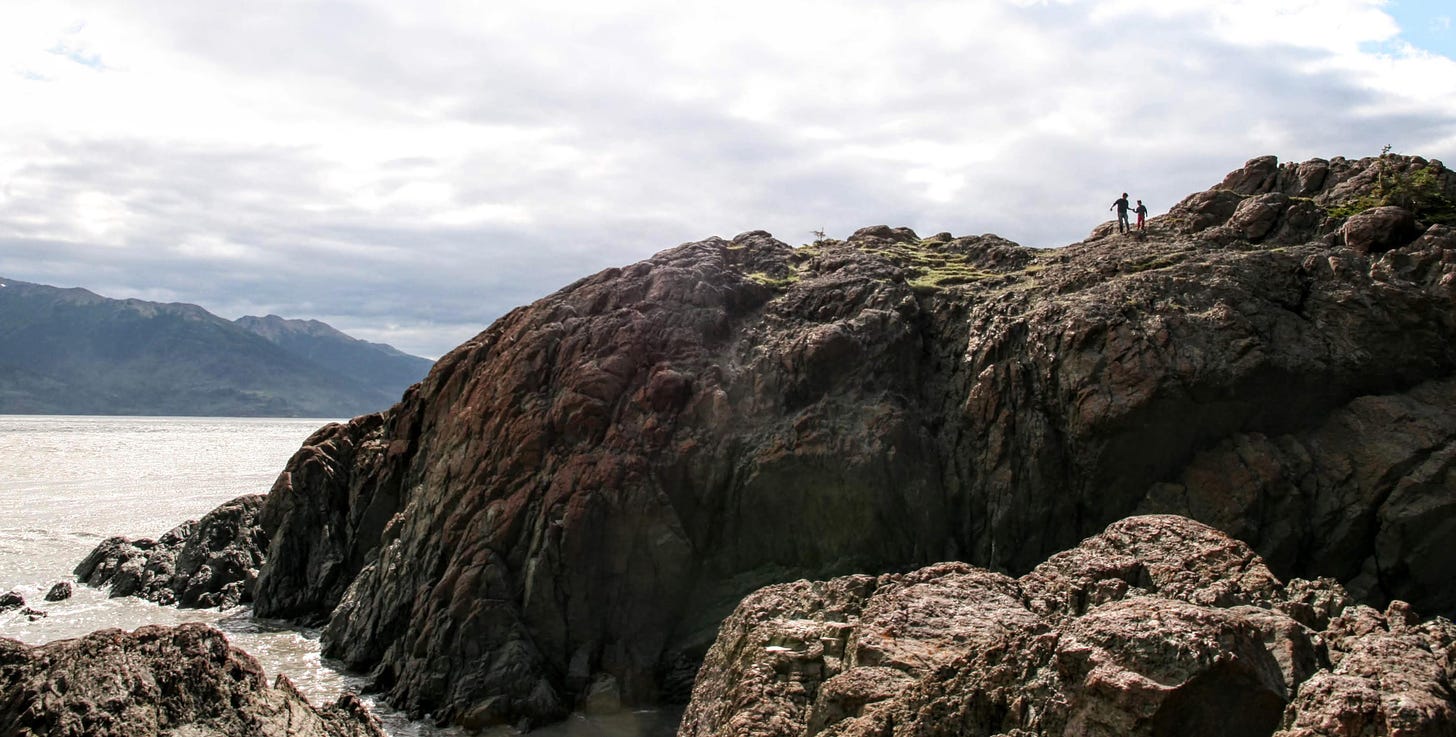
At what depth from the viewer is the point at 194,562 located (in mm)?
40281

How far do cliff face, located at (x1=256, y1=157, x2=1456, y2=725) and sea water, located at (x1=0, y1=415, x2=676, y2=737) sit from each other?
1260mm

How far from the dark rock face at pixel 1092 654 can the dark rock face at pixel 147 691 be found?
5653mm

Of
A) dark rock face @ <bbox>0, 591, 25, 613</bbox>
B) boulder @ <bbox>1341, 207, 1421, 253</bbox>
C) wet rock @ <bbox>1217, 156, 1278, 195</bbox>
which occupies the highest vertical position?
wet rock @ <bbox>1217, 156, 1278, 195</bbox>

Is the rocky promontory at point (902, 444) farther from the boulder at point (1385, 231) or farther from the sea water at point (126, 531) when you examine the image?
the sea water at point (126, 531)

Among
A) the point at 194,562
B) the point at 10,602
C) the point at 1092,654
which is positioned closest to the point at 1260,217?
the point at 1092,654

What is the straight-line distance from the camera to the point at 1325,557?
80.1 feet

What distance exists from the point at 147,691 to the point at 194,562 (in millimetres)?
31761

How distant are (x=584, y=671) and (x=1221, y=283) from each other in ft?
67.9

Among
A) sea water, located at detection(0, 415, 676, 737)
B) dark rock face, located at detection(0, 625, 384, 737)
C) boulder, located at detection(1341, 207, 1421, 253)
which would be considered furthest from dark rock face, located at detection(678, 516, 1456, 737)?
boulder, located at detection(1341, 207, 1421, 253)

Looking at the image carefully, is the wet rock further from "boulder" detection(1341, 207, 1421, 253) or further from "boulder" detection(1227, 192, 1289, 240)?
"boulder" detection(1341, 207, 1421, 253)

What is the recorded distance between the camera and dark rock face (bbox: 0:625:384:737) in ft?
38.5

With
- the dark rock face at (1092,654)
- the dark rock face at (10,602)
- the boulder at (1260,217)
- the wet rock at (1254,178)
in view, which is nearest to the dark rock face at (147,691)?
the dark rock face at (1092,654)

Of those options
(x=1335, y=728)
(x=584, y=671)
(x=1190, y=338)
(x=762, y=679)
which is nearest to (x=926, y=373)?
(x=1190, y=338)

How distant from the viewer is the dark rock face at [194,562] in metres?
38.3
